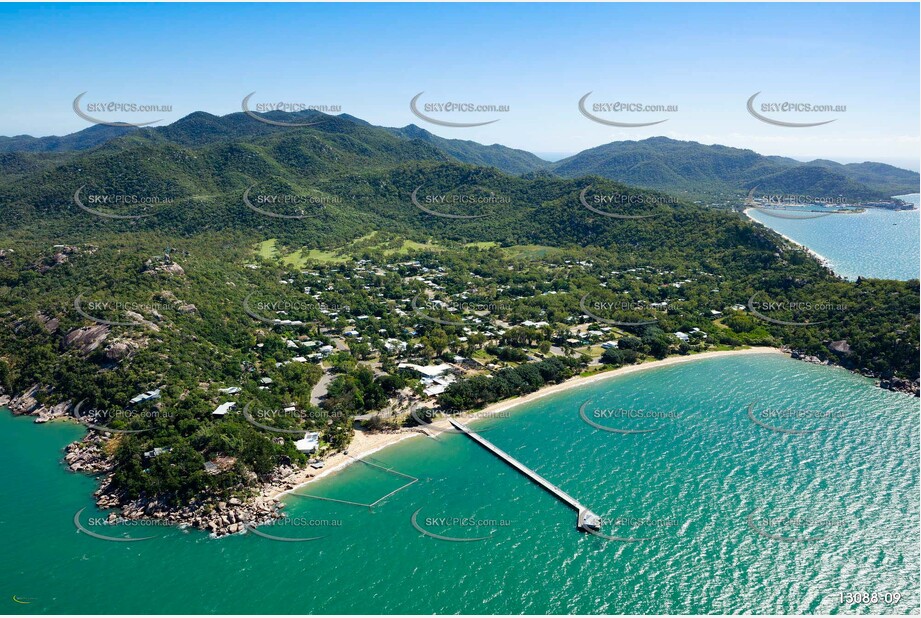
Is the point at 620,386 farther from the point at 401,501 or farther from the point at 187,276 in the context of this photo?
the point at 187,276

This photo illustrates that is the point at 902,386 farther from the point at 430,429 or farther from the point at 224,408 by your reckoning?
the point at 224,408

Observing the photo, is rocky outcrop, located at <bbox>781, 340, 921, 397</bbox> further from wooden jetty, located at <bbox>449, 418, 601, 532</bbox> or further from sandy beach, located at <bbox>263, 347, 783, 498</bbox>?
wooden jetty, located at <bbox>449, 418, 601, 532</bbox>

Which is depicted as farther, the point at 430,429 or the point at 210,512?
the point at 430,429

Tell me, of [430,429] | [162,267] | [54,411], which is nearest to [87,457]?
[54,411]

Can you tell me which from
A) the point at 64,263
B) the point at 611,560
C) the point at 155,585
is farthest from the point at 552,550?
the point at 64,263

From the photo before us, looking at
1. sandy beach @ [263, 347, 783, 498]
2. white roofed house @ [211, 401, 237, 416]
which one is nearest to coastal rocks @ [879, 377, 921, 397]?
sandy beach @ [263, 347, 783, 498]

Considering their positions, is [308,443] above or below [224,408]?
below

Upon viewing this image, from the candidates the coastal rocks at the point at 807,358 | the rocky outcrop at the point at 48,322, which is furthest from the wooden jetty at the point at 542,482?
the rocky outcrop at the point at 48,322
